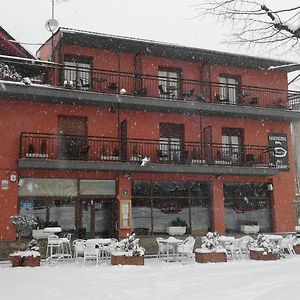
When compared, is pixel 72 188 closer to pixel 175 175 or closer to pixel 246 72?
pixel 175 175

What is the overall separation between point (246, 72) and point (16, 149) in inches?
418

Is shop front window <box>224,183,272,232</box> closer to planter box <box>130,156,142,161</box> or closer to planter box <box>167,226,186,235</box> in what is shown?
planter box <box>167,226,186,235</box>

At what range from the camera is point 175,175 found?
17.0 metres

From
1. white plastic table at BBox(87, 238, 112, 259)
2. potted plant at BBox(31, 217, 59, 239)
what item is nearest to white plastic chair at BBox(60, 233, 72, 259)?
potted plant at BBox(31, 217, 59, 239)

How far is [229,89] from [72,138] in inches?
293

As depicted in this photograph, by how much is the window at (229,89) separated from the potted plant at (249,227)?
16.9 feet

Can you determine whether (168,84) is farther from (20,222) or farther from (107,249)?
(20,222)

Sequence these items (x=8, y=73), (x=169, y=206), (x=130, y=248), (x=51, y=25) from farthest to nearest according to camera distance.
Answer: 1. (x=51, y=25)
2. (x=169, y=206)
3. (x=8, y=73)
4. (x=130, y=248)

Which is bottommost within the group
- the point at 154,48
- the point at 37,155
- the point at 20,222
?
the point at 20,222

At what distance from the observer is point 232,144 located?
1841 centimetres

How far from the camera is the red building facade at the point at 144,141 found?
15.1m

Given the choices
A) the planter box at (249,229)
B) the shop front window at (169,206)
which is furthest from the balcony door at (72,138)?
the planter box at (249,229)

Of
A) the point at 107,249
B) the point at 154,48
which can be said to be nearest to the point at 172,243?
the point at 107,249

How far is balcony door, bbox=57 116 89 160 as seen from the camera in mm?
15344
